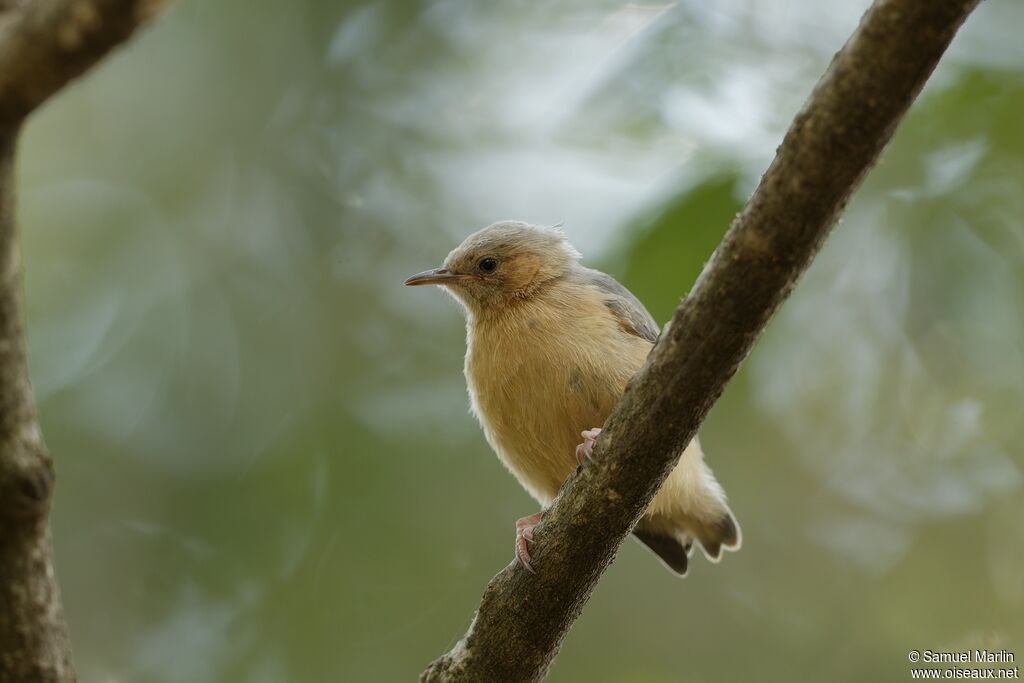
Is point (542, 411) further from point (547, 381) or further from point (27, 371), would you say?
point (27, 371)

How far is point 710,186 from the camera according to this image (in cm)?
544

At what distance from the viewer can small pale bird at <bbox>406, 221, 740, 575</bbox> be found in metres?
4.75

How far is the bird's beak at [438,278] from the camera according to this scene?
584 cm

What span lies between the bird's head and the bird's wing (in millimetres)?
255

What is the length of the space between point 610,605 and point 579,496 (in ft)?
Answer: 14.3

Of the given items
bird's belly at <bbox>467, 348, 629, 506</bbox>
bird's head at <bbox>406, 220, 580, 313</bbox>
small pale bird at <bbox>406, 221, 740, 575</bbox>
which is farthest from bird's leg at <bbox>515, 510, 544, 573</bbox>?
bird's head at <bbox>406, 220, 580, 313</bbox>

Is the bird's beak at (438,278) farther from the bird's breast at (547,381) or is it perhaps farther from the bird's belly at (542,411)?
the bird's belly at (542,411)

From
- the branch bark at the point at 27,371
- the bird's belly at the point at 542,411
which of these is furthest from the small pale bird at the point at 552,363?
the branch bark at the point at 27,371

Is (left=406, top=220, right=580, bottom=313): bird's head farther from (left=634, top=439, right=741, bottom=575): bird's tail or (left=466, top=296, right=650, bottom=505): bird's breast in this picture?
(left=634, top=439, right=741, bottom=575): bird's tail

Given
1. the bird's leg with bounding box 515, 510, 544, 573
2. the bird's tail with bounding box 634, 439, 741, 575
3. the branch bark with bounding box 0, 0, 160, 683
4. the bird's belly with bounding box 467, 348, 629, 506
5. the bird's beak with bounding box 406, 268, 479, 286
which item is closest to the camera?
the branch bark with bounding box 0, 0, 160, 683

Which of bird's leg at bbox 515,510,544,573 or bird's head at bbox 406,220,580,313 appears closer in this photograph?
bird's leg at bbox 515,510,544,573

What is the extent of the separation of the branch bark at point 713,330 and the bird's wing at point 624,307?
1805mm

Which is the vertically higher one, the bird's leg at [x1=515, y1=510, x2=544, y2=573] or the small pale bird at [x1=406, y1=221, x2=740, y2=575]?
the small pale bird at [x1=406, y1=221, x2=740, y2=575]

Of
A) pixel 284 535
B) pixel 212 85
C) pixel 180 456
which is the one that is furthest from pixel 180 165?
pixel 284 535
